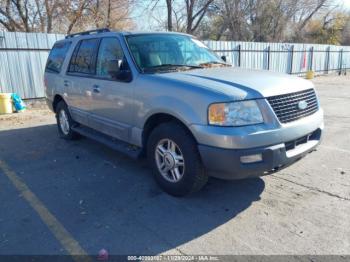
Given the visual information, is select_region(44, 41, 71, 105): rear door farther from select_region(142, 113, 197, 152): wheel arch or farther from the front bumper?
the front bumper

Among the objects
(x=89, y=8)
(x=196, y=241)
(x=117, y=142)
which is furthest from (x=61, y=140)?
(x=89, y=8)

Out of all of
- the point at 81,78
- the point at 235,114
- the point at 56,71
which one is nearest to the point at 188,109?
the point at 235,114

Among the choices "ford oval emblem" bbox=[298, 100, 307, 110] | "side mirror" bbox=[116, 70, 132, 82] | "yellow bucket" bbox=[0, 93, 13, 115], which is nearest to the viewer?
"ford oval emblem" bbox=[298, 100, 307, 110]

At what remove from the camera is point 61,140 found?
6.69 m

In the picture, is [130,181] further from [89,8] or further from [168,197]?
[89,8]

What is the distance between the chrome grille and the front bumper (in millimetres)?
302

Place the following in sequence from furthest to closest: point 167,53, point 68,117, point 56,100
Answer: point 56,100 < point 68,117 < point 167,53

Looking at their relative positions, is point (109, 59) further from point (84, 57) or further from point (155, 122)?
point (155, 122)

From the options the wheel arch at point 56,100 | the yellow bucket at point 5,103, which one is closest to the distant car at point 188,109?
the wheel arch at point 56,100

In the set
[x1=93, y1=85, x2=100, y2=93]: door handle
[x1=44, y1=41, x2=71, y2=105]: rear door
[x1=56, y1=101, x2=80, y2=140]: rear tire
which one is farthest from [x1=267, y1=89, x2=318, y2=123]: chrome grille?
[x1=44, y1=41, x2=71, y2=105]: rear door

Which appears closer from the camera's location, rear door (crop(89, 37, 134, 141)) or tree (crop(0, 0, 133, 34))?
rear door (crop(89, 37, 134, 141))

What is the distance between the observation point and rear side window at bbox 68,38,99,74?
5.10 metres

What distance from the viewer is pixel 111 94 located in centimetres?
454

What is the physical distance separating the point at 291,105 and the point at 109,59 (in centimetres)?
269
